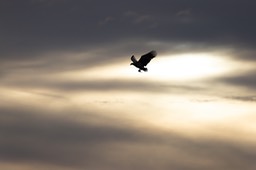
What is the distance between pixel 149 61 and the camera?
16075 centimetres

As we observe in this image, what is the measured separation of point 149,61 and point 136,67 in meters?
3.61

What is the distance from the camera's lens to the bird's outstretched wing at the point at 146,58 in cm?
15784

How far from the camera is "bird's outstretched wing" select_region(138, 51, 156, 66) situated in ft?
518

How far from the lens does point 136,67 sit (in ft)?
531

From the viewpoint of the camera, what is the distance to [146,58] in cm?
16038
